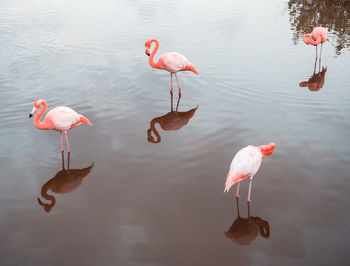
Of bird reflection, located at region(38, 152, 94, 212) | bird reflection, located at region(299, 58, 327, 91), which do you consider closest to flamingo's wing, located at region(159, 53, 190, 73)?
bird reflection, located at region(299, 58, 327, 91)

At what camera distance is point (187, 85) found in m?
10.9

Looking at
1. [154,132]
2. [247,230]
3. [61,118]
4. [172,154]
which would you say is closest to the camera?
[247,230]

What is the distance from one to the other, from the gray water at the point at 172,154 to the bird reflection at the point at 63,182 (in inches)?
2.2

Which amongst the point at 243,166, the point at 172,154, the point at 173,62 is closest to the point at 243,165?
the point at 243,166

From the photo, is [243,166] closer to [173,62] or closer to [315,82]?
[173,62]

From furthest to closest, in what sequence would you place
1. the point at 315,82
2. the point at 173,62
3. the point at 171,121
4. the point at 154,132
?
the point at 315,82
the point at 173,62
the point at 171,121
the point at 154,132

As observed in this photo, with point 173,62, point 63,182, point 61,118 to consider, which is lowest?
point 63,182

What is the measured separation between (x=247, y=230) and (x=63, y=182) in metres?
3.20

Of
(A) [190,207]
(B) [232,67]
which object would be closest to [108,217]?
(A) [190,207]

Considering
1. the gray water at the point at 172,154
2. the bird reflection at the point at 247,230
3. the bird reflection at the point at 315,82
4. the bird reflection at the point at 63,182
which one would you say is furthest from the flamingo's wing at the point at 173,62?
the bird reflection at the point at 247,230

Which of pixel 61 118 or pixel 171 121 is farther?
pixel 171 121

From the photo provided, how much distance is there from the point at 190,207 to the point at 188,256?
1028 mm

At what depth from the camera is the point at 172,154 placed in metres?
7.41

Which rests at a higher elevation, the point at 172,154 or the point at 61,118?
the point at 61,118
